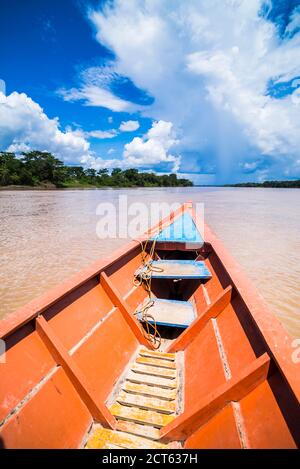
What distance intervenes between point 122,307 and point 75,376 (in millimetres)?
1036

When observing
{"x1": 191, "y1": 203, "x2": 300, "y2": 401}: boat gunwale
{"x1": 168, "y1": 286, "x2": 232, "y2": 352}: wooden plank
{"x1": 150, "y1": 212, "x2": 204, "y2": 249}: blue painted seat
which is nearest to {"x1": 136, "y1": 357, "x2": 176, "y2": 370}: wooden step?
{"x1": 168, "y1": 286, "x2": 232, "y2": 352}: wooden plank

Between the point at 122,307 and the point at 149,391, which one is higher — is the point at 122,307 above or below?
above

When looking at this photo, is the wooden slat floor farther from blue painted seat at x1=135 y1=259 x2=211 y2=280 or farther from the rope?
blue painted seat at x1=135 y1=259 x2=211 y2=280

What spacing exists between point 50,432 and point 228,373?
51.7 inches

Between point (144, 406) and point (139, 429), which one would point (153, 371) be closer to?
point (144, 406)

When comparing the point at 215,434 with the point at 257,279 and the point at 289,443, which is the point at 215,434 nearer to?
the point at 289,443

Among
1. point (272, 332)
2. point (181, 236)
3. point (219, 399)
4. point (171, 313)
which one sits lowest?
point (171, 313)

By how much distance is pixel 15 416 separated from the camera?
1450 millimetres

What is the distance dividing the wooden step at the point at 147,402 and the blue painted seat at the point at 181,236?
2.44 m

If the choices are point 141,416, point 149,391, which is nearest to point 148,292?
point 149,391

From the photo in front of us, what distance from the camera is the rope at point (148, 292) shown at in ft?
9.87

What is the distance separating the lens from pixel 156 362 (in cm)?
256

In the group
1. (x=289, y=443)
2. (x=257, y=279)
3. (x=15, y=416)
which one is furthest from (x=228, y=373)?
(x=257, y=279)
